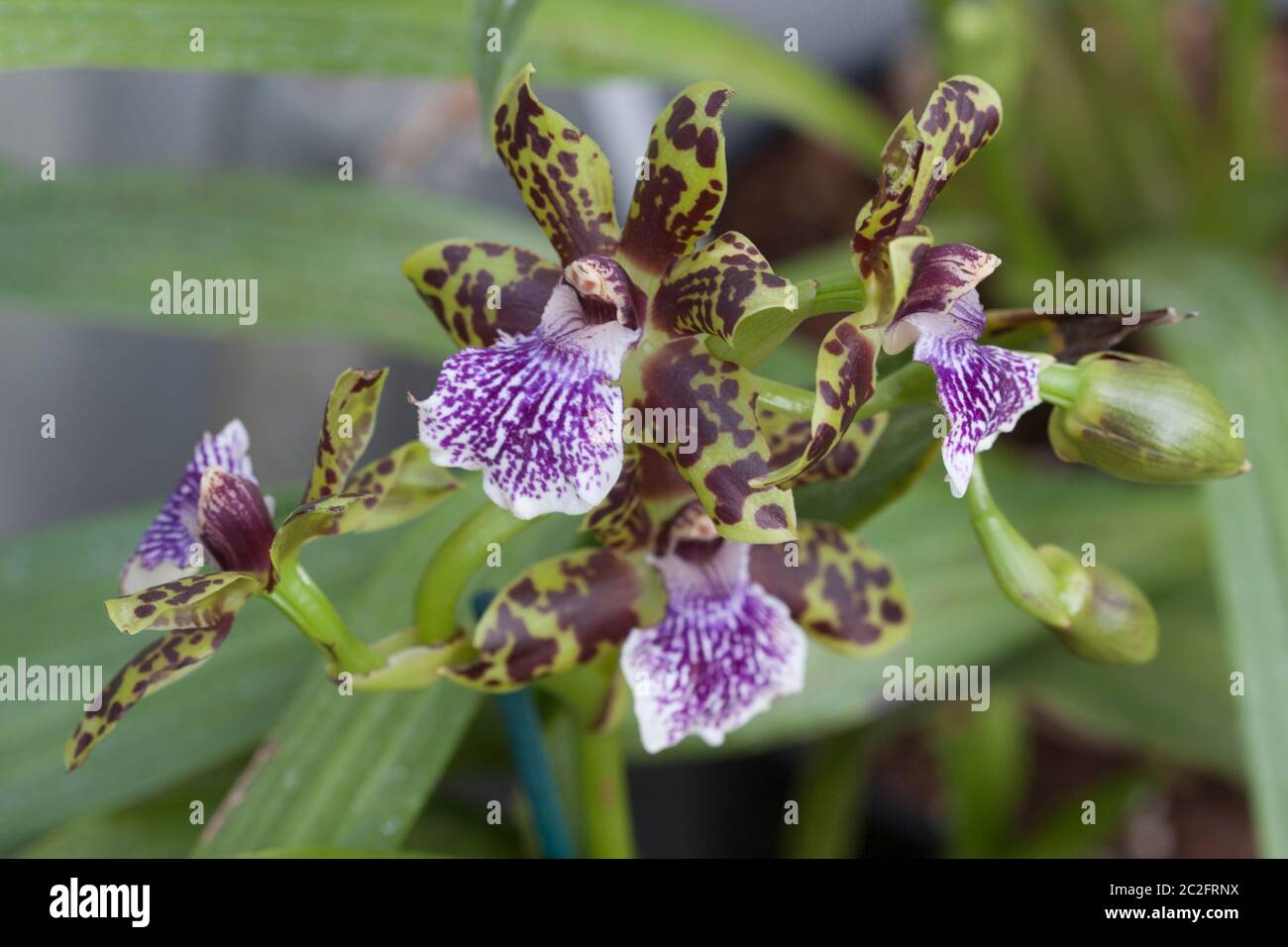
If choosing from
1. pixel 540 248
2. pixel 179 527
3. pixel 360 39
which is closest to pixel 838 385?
pixel 179 527

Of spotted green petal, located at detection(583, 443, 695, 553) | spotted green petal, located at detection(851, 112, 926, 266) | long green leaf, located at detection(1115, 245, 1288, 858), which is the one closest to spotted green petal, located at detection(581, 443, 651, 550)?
spotted green petal, located at detection(583, 443, 695, 553)

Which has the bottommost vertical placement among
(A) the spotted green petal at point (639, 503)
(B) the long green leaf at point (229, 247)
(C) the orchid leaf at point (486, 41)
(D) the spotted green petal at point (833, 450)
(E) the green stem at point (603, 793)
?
(E) the green stem at point (603, 793)

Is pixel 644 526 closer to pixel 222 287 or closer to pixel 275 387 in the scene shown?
pixel 222 287

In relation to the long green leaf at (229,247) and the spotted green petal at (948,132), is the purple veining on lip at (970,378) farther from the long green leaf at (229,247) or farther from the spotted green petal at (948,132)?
the long green leaf at (229,247)

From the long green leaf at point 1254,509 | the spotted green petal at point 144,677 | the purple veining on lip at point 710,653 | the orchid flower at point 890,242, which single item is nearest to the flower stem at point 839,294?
the orchid flower at point 890,242

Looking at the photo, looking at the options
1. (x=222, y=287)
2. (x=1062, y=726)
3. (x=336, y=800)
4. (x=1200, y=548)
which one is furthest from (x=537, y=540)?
(x=1062, y=726)

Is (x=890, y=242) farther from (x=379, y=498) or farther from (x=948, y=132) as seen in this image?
(x=379, y=498)
